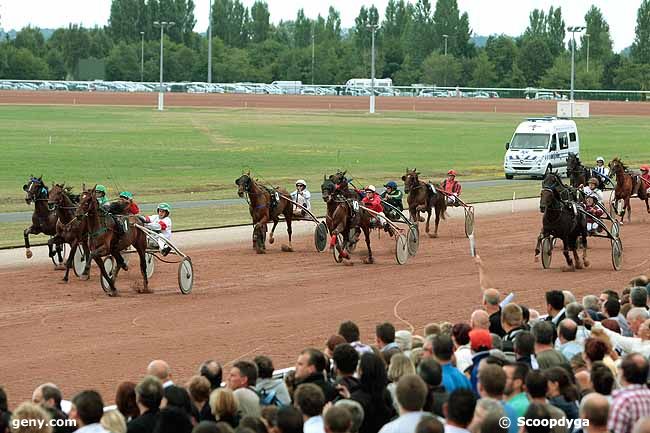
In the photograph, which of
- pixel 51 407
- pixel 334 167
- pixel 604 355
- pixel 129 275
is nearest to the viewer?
pixel 51 407

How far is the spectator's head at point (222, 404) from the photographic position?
8383 mm

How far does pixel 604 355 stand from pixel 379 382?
207cm

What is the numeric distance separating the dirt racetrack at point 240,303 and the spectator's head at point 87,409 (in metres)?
4.65

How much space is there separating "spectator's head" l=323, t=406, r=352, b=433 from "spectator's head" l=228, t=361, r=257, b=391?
64.9 inches

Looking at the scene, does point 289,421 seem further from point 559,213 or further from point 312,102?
point 312,102

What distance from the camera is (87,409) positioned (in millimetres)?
8062

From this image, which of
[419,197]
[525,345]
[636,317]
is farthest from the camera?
[419,197]

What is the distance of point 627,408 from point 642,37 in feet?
483

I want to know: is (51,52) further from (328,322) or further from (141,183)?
(328,322)

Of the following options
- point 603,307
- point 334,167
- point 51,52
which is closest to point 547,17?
point 51,52

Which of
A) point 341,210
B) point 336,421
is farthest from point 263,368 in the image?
point 341,210

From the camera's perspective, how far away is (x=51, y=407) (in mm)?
8609

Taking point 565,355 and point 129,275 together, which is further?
point 129,275

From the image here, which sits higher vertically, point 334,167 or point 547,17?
point 547,17
